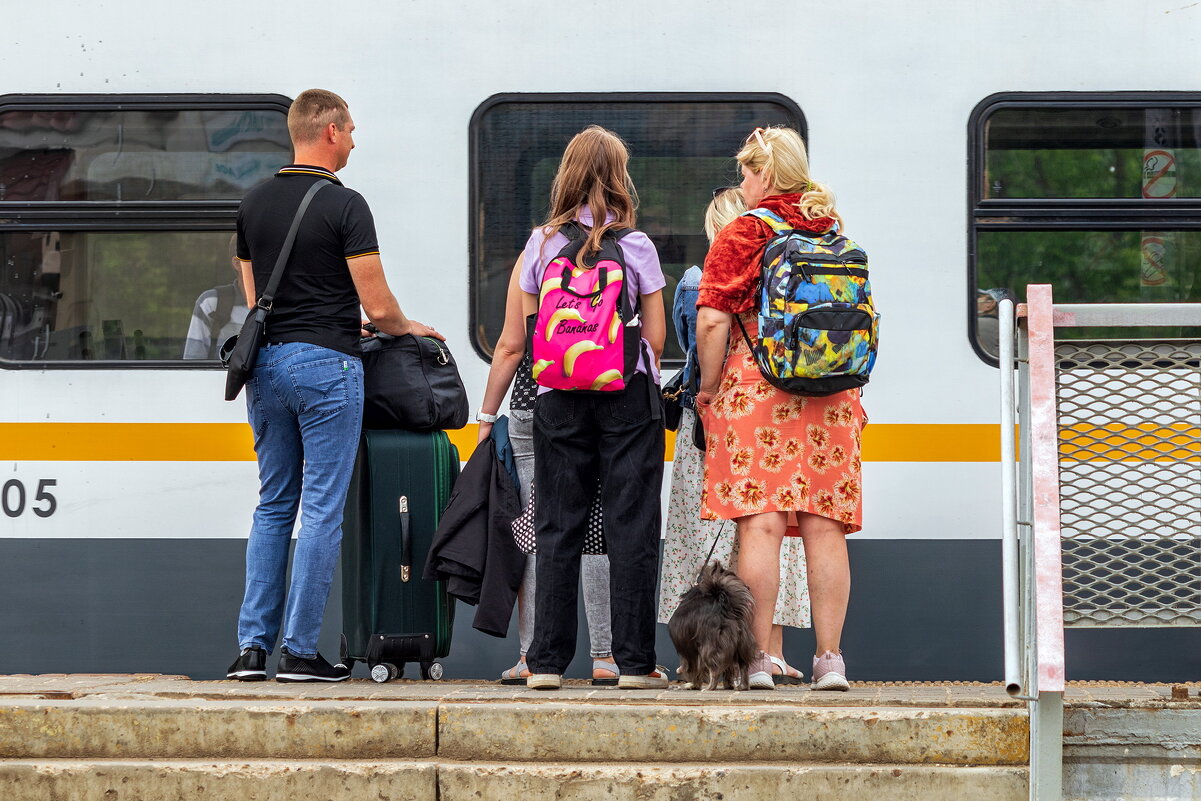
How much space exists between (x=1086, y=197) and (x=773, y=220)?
50.2 inches

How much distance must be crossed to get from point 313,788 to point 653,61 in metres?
2.59

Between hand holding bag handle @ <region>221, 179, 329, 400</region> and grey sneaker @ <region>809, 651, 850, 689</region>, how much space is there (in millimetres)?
1866

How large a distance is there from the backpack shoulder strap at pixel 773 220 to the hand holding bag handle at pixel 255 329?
4.34 feet

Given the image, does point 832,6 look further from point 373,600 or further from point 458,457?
point 373,600

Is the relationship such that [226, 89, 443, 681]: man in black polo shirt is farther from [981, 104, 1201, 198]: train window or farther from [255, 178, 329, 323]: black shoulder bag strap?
[981, 104, 1201, 198]: train window

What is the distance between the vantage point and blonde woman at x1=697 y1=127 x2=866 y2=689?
13.4 ft

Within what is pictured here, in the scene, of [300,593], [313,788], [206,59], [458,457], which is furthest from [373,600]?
[206,59]

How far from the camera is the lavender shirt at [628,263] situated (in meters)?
4.14

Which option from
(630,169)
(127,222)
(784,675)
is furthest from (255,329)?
(784,675)

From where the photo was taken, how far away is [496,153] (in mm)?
4855

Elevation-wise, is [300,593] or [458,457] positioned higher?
[458,457]

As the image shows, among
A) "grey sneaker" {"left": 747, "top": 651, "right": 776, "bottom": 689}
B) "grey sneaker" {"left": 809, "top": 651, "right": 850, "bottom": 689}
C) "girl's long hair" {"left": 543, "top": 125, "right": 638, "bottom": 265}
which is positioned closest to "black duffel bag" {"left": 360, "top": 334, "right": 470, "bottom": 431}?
"girl's long hair" {"left": 543, "top": 125, "right": 638, "bottom": 265}

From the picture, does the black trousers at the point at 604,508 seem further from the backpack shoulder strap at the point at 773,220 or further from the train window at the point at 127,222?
the train window at the point at 127,222

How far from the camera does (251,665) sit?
4.33m
